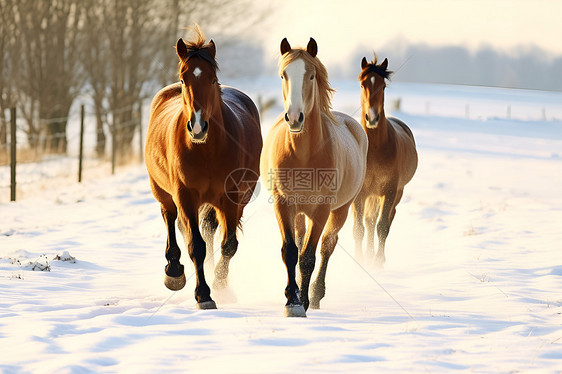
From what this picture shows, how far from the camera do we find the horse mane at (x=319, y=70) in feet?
16.5

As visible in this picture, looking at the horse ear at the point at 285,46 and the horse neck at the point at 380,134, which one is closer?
the horse ear at the point at 285,46

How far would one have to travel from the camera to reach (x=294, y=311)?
5113 mm

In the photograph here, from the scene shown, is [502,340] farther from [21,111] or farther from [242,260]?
[21,111]

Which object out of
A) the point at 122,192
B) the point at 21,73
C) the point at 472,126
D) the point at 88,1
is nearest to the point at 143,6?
the point at 88,1

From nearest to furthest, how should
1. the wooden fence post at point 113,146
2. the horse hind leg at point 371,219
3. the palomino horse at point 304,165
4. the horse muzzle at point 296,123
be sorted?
the horse muzzle at point 296,123
the palomino horse at point 304,165
the horse hind leg at point 371,219
the wooden fence post at point 113,146

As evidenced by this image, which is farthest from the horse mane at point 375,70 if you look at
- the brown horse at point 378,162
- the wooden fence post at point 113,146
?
the wooden fence post at point 113,146

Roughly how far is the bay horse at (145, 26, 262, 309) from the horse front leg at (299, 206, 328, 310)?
791 millimetres

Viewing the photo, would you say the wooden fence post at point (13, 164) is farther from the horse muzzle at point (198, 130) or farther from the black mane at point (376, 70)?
the horse muzzle at point (198, 130)

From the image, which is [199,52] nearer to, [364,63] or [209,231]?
[209,231]

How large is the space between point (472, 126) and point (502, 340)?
23784 millimetres

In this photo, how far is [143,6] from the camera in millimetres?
21812

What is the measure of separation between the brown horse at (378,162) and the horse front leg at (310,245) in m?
2.54
